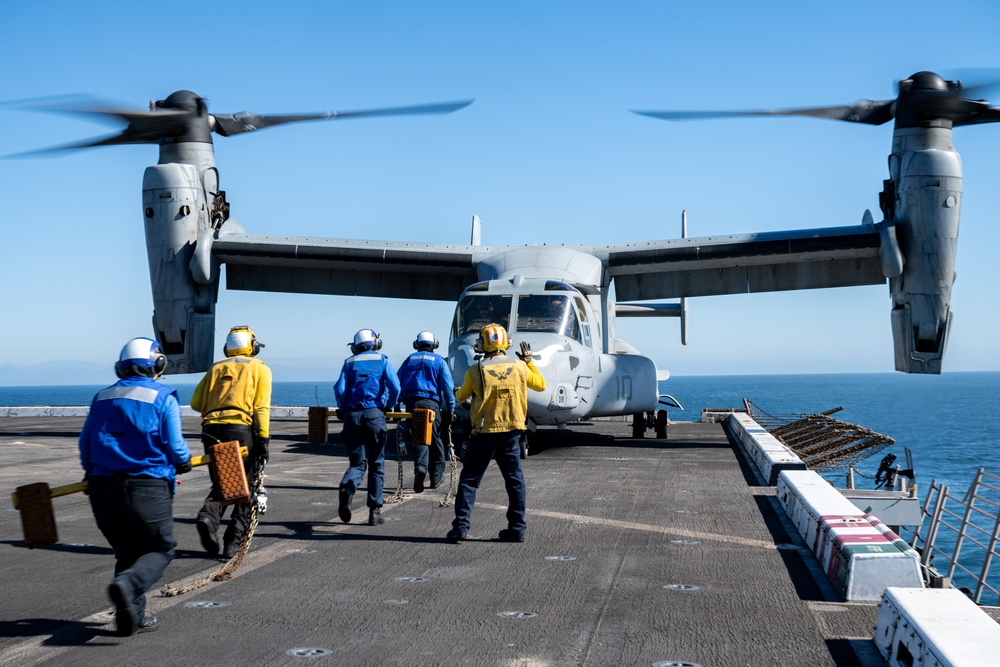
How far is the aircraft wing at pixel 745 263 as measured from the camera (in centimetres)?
2020

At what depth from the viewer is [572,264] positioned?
19.1m

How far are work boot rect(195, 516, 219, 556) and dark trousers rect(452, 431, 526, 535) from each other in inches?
82.1

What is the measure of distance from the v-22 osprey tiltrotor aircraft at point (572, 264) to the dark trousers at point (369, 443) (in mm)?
5448

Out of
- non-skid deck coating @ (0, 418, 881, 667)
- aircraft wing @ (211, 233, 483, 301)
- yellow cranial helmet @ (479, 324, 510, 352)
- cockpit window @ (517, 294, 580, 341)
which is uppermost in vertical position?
aircraft wing @ (211, 233, 483, 301)

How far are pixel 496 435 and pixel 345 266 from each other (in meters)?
14.7

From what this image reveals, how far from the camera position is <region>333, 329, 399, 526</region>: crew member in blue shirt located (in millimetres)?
9625

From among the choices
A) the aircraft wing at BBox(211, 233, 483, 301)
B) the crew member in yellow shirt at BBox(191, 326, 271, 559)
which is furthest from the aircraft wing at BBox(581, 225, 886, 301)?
the crew member in yellow shirt at BBox(191, 326, 271, 559)

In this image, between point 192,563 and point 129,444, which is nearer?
point 129,444

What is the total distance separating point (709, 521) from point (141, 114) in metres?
16.0

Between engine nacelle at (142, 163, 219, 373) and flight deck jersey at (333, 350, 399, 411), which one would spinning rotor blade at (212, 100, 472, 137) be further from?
flight deck jersey at (333, 350, 399, 411)

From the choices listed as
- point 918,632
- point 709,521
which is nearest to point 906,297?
point 709,521

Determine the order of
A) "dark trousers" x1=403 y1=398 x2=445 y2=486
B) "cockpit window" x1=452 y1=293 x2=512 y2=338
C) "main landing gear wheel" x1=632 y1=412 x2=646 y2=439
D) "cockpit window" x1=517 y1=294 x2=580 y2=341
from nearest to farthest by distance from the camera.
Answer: "dark trousers" x1=403 y1=398 x2=445 y2=486 < "cockpit window" x1=517 y1=294 x2=580 y2=341 < "cockpit window" x1=452 y1=293 x2=512 y2=338 < "main landing gear wheel" x1=632 y1=412 x2=646 y2=439

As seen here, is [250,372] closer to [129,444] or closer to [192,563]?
[192,563]

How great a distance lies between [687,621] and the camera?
5.77 m
